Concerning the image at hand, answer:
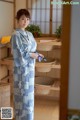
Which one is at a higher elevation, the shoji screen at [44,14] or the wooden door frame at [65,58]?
the shoji screen at [44,14]

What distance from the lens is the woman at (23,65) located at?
241 centimetres

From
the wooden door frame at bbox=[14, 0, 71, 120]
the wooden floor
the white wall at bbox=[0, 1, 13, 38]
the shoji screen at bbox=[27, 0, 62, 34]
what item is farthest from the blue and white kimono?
the shoji screen at bbox=[27, 0, 62, 34]

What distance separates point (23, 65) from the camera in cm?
246

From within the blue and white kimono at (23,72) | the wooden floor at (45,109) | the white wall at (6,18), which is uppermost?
the white wall at (6,18)

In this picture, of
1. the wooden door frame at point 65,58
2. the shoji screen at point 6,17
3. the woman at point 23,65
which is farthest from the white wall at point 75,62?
the shoji screen at point 6,17

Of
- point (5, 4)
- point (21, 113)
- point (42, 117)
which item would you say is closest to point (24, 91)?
point (21, 113)

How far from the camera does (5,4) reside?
414cm

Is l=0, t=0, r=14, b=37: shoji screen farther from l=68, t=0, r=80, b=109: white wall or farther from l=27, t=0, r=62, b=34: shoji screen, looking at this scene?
l=68, t=0, r=80, b=109: white wall

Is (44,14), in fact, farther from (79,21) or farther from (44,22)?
(79,21)

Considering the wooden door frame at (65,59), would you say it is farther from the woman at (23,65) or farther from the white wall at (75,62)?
the woman at (23,65)

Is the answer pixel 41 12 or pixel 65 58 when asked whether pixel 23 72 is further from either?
pixel 41 12

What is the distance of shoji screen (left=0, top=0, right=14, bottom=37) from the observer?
399 centimetres

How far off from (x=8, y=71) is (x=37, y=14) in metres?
1.53

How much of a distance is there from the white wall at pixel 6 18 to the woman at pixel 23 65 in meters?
1.59
